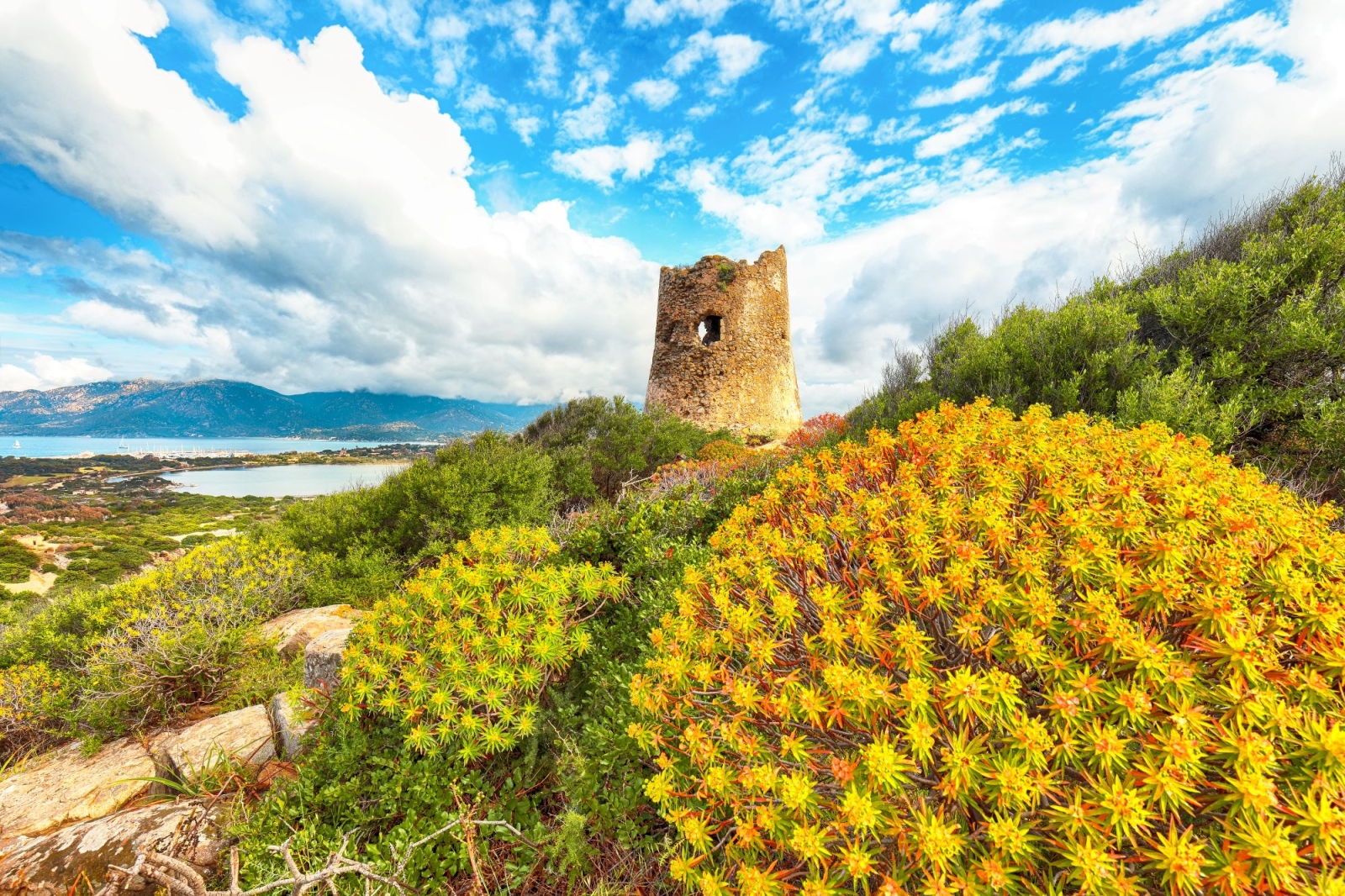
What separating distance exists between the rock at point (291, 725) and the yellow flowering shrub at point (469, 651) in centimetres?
39

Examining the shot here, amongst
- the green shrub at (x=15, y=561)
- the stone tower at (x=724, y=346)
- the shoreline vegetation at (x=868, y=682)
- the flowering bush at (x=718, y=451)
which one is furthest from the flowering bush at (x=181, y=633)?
the green shrub at (x=15, y=561)

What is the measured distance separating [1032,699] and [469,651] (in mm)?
2013

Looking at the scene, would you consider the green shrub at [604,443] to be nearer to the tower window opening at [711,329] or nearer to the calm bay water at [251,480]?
the tower window opening at [711,329]

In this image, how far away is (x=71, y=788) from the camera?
272 centimetres

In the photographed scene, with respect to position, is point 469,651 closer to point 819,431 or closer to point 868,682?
point 868,682

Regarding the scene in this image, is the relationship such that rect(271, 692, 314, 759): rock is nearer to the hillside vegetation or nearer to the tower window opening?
the hillside vegetation

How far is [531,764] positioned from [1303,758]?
2445mm

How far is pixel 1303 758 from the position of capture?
1.02 metres

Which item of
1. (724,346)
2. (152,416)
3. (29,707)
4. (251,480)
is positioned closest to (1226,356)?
(29,707)

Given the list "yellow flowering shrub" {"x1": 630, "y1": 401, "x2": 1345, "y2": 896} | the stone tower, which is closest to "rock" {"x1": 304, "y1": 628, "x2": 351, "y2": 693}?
"yellow flowering shrub" {"x1": 630, "y1": 401, "x2": 1345, "y2": 896}

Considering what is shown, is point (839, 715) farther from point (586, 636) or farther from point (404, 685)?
point (404, 685)

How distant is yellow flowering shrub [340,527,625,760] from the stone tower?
482 inches

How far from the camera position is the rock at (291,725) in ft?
8.24

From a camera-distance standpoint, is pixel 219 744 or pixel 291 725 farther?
pixel 219 744
